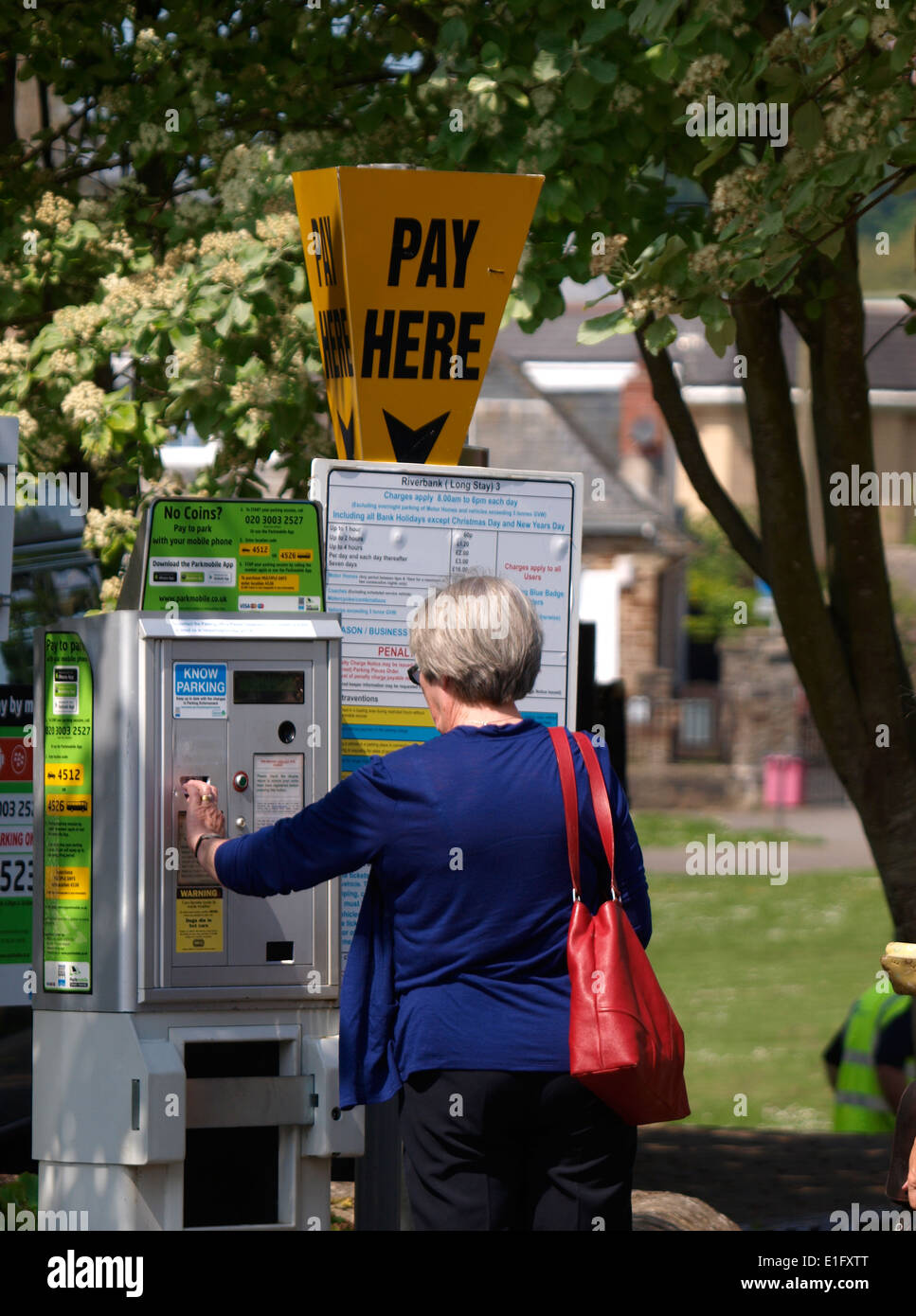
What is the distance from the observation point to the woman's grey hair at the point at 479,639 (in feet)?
11.1

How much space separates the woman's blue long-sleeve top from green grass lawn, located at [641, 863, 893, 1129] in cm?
774

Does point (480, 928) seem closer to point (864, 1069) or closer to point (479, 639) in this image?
point (479, 639)

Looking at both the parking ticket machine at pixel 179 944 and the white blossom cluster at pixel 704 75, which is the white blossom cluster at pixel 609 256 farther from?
the parking ticket machine at pixel 179 944

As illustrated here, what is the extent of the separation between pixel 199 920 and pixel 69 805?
0.39 m

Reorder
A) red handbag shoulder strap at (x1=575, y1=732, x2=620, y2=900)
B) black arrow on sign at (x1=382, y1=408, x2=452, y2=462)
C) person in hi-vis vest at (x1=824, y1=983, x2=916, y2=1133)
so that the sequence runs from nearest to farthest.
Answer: red handbag shoulder strap at (x1=575, y1=732, x2=620, y2=900) < black arrow on sign at (x1=382, y1=408, x2=452, y2=462) < person in hi-vis vest at (x1=824, y1=983, x2=916, y2=1133)

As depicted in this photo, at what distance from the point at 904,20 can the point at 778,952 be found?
1468cm

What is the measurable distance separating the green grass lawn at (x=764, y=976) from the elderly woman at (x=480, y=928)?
7.64m

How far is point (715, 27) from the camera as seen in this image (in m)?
5.74

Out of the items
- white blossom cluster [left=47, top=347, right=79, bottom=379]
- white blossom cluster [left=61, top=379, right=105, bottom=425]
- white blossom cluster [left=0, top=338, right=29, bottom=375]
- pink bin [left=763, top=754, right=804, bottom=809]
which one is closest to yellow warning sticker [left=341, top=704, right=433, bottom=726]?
white blossom cluster [left=61, top=379, right=105, bottom=425]

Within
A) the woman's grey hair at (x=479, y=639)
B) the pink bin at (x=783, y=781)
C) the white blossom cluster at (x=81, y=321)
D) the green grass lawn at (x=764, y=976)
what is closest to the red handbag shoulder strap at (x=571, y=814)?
the woman's grey hair at (x=479, y=639)

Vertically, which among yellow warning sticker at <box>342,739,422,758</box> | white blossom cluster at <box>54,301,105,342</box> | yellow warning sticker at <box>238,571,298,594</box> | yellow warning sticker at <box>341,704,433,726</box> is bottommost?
yellow warning sticker at <box>342,739,422,758</box>

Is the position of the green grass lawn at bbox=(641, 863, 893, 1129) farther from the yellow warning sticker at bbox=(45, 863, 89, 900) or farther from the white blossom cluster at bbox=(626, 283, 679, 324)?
the yellow warning sticker at bbox=(45, 863, 89, 900)

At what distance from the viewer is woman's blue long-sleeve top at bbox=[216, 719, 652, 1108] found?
328 cm

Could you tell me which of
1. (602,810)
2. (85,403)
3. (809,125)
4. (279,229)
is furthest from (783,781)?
(602,810)
